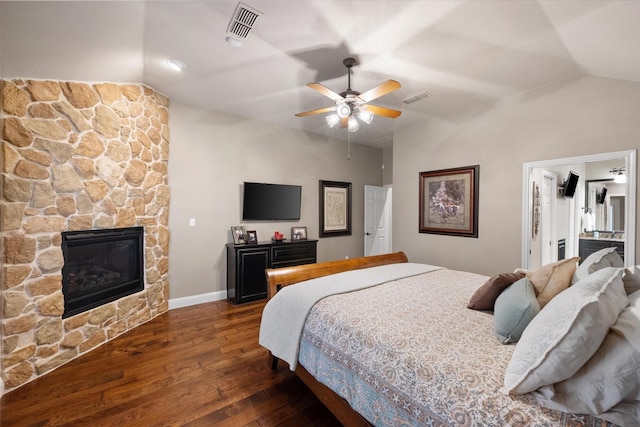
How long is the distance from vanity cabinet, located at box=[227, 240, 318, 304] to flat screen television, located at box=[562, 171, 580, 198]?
4.33 m

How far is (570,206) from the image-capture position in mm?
4559

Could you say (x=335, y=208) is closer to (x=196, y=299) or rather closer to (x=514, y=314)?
(x=196, y=299)

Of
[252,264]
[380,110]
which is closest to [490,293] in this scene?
[380,110]

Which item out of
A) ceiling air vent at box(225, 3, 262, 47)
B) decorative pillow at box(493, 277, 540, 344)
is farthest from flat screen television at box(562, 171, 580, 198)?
ceiling air vent at box(225, 3, 262, 47)

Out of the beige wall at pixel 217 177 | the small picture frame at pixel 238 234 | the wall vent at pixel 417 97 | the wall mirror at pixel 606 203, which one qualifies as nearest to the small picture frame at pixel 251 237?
the small picture frame at pixel 238 234

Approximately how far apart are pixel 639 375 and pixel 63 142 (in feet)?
12.6

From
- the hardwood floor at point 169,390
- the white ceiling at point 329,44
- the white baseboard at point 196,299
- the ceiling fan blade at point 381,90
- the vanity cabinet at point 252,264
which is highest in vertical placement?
the white ceiling at point 329,44

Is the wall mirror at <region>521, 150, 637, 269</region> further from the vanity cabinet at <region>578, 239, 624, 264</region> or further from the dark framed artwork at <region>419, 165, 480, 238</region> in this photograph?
the dark framed artwork at <region>419, 165, 480, 238</region>

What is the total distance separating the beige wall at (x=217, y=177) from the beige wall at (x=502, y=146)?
1.68 metres

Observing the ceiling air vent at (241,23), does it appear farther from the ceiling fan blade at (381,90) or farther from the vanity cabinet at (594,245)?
the vanity cabinet at (594,245)

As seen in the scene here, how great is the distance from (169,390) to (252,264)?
204 centimetres

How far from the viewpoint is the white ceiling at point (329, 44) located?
1904 mm

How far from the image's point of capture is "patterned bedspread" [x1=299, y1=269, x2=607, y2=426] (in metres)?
1.01

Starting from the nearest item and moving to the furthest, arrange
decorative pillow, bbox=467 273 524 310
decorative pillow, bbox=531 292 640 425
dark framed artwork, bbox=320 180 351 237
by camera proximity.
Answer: decorative pillow, bbox=531 292 640 425 < decorative pillow, bbox=467 273 524 310 < dark framed artwork, bbox=320 180 351 237
